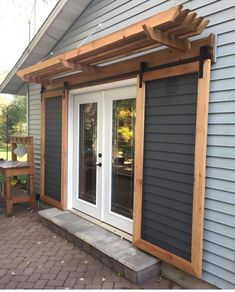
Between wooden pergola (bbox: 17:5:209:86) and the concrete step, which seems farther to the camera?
the concrete step

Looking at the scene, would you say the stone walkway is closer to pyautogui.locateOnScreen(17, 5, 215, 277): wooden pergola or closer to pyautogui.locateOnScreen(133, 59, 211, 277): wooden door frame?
pyautogui.locateOnScreen(133, 59, 211, 277): wooden door frame

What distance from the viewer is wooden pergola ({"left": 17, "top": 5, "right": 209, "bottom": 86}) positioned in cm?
243

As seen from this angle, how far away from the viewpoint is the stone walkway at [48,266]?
304 centimetres

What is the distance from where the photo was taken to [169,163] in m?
3.19

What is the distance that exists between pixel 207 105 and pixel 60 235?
2.80 meters

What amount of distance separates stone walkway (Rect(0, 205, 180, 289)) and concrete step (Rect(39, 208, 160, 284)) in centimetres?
7

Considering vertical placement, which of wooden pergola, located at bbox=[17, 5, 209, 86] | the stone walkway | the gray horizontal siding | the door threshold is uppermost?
wooden pergola, located at bbox=[17, 5, 209, 86]

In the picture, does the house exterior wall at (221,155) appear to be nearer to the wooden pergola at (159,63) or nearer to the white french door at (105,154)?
the wooden pergola at (159,63)

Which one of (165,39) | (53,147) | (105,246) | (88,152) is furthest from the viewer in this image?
(53,147)

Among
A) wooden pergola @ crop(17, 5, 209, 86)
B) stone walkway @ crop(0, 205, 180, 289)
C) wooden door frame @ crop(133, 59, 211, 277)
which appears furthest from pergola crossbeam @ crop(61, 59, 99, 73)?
stone walkway @ crop(0, 205, 180, 289)

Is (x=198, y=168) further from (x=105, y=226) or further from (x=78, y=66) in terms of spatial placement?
(x=78, y=66)

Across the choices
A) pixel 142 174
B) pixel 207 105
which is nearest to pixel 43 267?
pixel 142 174

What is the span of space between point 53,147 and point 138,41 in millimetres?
3078

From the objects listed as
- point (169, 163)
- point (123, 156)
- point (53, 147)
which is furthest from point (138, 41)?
point (53, 147)
